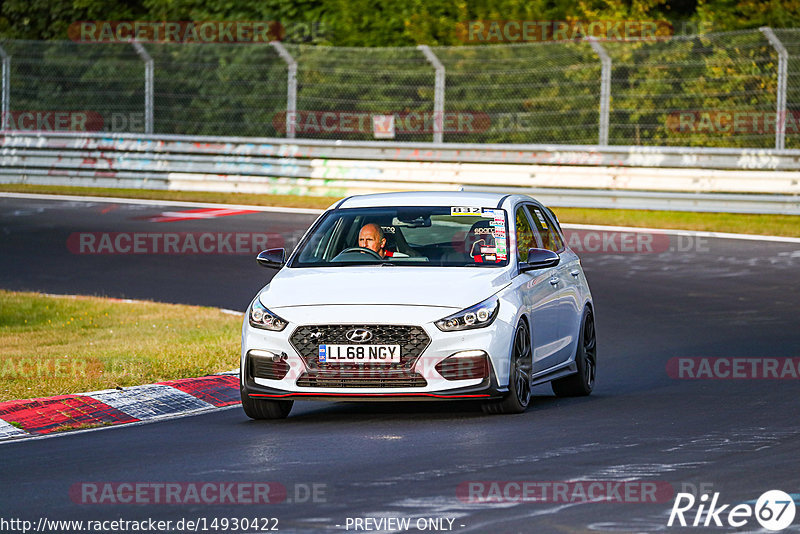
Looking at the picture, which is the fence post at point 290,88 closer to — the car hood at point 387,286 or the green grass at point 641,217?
the green grass at point 641,217

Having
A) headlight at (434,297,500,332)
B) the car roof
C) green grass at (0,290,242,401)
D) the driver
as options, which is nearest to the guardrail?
green grass at (0,290,242,401)

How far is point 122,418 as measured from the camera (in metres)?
10.5

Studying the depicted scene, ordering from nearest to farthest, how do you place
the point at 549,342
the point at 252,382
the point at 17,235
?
the point at 252,382 < the point at 549,342 < the point at 17,235

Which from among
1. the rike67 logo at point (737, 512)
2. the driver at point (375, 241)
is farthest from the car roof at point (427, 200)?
the rike67 logo at point (737, 512)

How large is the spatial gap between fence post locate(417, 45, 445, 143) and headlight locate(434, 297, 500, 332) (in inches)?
690

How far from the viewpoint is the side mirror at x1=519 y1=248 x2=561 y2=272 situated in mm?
10516

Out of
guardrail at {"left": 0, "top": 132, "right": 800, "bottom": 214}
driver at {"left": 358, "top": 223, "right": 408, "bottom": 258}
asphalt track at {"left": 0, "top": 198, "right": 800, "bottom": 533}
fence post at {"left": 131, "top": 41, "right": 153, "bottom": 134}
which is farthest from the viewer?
fence post at {"left": 131, "top": 41, "right": 153, "bottom": 134}


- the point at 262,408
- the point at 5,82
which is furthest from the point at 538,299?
the point at 5,82

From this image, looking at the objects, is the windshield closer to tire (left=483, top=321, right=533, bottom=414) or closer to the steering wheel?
the steering wheel

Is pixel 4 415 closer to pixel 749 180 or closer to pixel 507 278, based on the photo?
pixel 507 278

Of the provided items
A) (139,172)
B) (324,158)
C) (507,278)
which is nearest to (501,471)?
(507,278)

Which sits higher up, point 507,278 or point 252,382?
point 507,278

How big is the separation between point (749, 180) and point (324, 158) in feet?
26.5

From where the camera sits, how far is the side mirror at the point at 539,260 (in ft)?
34.5
